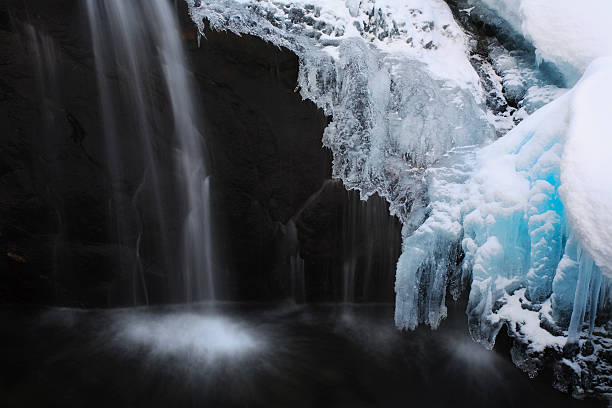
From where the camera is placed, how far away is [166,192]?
18.9ft

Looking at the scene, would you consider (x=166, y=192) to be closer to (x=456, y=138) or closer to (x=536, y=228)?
(x=456, y=138)

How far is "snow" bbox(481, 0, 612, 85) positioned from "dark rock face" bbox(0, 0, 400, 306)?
2.50m

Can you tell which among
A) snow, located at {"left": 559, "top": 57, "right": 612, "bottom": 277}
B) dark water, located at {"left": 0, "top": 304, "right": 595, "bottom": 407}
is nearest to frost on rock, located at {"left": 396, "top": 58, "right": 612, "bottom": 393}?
snow, located at {"left": 559, "top": 57, "right": 612, "bottom": 277}

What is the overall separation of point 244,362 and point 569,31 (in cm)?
486

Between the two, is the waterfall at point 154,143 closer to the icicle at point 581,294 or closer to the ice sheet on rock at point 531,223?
Answer: the ice sheet on rock at point 531,223

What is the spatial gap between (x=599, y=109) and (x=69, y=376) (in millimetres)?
5476

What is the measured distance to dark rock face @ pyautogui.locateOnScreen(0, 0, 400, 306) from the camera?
499 centimetres

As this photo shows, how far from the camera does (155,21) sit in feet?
15.6

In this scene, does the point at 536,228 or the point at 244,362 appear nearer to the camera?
the point at 536,228

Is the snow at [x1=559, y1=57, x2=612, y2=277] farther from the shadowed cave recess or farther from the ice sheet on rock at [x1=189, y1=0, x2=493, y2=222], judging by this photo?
the ice sheet on rock at [x1=189, y1=0, x2=493, y2=222]

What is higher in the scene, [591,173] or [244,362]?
[591,173]

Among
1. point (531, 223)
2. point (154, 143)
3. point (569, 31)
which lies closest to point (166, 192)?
point (154, 143)

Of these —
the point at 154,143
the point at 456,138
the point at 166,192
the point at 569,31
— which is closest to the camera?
the point at 569,31

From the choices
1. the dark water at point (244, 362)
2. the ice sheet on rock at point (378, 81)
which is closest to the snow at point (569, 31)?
the ice sheet on rock at point (378, 81)
